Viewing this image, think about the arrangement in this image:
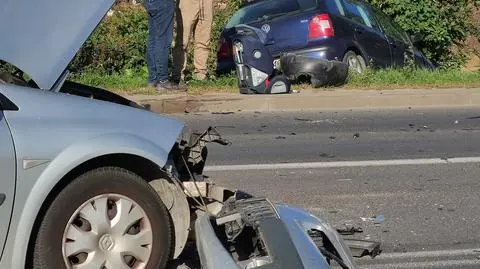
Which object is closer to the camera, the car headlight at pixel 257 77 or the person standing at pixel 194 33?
the car headlight at pixel 257 77

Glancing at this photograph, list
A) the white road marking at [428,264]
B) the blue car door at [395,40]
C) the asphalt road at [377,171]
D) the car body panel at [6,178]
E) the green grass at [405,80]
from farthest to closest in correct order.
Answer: the blue car door at [395,40] → the green grass at [405,80] → the asphalt road at [377,171] → the white road marking at [428,264] → the car body panel at [6,178]

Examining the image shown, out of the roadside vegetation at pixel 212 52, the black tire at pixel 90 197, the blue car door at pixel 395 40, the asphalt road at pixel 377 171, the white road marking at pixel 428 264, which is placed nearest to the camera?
the black tire at pixel 90 197

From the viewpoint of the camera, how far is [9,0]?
4.18m

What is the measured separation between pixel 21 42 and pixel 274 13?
9.58 metres

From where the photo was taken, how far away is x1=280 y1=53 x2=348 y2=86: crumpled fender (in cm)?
1238

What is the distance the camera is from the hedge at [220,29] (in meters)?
13.5

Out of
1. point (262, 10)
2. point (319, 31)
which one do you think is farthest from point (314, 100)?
point (262, 10)

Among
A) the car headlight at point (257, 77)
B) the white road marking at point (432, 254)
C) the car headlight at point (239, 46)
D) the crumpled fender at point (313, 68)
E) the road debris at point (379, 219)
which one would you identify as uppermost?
the white road marking at point (432, 254)

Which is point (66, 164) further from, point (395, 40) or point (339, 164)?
point (395, 40)

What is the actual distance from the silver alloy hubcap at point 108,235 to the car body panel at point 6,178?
30cm

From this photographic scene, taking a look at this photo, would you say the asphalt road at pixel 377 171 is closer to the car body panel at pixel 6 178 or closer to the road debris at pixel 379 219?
the road debris at pixel 379 219

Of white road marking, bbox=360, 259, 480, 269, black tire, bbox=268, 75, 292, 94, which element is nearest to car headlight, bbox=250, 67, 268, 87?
black tire, bbox=268, 75, 292, 94

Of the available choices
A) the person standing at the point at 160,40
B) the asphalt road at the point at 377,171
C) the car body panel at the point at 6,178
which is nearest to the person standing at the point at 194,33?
the person standing at the point at 160,40

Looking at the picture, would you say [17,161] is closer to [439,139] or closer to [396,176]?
[396,176]
